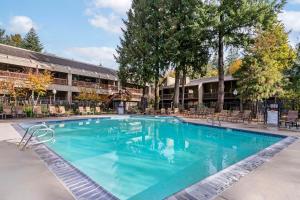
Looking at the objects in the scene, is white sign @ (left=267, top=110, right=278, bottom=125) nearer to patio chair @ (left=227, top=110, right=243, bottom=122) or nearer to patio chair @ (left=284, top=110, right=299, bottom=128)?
patio chair @ (left=284, top=110, right=299, bottom=128)

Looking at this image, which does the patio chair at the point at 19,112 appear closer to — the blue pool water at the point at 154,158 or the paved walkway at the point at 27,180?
the blue pool water at the point at 154,158

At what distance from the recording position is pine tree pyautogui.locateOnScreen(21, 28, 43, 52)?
57662mm

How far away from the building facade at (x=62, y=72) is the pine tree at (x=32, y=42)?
23.0 meters

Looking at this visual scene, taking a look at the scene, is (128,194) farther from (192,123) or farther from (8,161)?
(192,123)

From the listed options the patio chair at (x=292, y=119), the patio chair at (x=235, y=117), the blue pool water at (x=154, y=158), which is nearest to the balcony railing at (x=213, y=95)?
the patio chair at (x=235, y=117)

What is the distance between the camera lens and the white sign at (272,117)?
1490 centimetres

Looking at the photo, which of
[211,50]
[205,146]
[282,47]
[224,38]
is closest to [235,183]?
[205,146]

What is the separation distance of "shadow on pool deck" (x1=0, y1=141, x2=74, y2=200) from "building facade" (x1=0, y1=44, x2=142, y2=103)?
23.1 m

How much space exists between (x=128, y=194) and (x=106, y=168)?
2.02 metres

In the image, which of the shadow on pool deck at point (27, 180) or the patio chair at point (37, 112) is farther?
the patio chair at point (37, 112)

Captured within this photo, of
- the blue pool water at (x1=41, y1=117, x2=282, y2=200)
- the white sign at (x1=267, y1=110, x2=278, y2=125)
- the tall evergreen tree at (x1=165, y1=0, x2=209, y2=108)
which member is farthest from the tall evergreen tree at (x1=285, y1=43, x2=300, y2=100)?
the blue pool water at (x1=41, y1=117, x2=282, y2=200)

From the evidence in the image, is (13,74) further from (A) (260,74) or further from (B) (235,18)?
(A) (260,74)

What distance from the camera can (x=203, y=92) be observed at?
129ft

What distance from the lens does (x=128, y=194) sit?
17.7 feet
